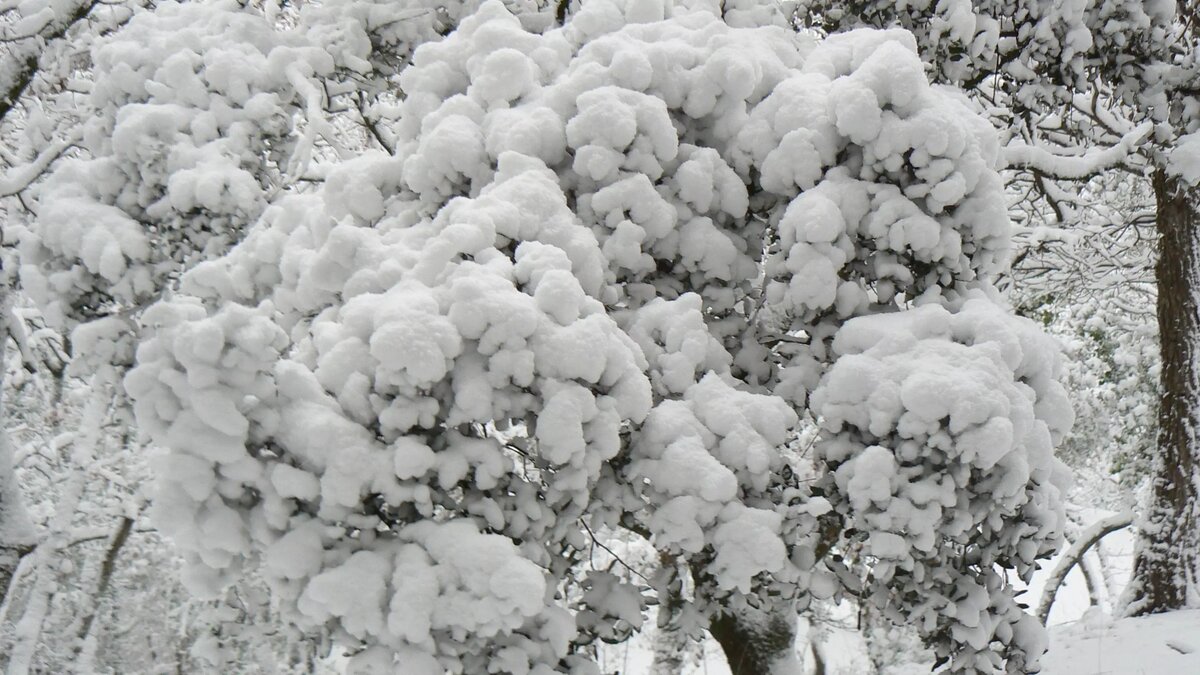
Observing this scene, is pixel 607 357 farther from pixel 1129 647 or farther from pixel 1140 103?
pixel 1129 647

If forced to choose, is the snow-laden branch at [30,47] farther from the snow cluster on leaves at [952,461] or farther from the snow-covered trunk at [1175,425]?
the snow-covered trunk at [1175,425]

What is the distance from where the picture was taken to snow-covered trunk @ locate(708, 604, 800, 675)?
5719 mm

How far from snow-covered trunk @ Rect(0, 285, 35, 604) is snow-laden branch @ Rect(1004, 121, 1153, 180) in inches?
290

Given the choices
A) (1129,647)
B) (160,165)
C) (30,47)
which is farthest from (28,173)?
(1129,647)

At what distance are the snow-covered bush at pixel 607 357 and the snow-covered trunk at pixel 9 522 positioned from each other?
2.91m

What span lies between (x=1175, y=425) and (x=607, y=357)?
19.2 ft

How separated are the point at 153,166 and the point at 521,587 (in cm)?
342

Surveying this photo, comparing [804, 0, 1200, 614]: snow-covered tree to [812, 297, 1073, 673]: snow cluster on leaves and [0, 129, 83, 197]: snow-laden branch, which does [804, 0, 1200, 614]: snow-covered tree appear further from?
[0, 129, 83, 197]: snow-laden branch

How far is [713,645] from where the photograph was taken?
17.2 meters

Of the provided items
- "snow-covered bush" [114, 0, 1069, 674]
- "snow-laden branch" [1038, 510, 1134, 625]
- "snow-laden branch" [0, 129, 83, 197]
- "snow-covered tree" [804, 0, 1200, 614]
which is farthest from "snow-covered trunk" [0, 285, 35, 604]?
"snow-laden branch" [1038, 510, 1134, 625]

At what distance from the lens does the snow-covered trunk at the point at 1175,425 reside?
7027 millimetres

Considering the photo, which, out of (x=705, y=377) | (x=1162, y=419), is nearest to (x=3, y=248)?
(x=705, y=377)

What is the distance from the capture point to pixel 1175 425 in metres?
7.18

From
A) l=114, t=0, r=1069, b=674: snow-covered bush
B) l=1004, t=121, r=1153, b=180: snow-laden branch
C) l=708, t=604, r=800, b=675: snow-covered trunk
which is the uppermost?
l=114, t=0, r=1069, b=674: snow-covered bush
